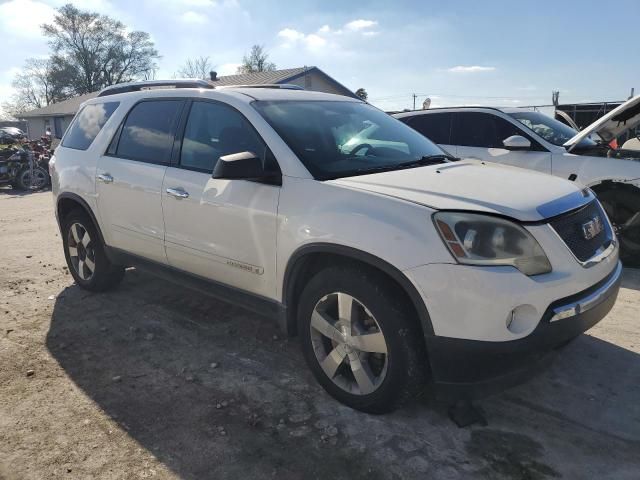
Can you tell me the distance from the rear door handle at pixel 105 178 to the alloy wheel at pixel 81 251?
2.18 feet

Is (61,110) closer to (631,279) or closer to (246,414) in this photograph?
(631,279)

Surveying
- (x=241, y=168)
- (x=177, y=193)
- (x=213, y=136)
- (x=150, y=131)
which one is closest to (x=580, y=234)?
(x=241, y=168)

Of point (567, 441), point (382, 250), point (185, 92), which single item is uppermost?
point (185, 92)

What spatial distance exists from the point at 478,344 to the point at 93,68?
208 feet

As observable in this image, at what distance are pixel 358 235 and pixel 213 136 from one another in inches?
59.3

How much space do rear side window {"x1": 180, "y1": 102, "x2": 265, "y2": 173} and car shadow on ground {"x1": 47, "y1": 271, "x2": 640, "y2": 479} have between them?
54.0 inches

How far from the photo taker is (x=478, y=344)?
93.6 inches

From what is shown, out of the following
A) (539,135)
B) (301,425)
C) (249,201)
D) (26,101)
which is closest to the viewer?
(301,425)

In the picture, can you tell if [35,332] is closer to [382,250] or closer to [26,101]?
[382,250]

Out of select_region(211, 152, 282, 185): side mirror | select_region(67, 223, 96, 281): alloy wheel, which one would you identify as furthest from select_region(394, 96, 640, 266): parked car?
select_region(67, 223, 96, 281): alloy wheel

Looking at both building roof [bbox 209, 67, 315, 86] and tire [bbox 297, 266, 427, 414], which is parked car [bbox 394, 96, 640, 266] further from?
building roof [bbox 209, 67, 315, 86]

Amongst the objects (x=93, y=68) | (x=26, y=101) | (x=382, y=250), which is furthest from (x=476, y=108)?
(x=26, y=101)

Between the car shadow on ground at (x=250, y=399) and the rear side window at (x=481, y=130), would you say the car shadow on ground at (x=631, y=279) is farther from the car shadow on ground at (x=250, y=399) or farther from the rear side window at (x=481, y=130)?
the rear side window at (x=481, y=130)

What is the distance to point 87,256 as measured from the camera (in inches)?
193
